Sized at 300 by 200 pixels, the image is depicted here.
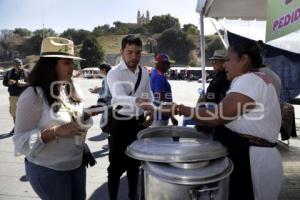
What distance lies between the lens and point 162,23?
125000mm

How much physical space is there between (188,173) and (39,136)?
92 cm

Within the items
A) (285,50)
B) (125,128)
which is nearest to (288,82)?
(285,50)

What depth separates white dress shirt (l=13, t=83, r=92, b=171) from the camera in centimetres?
217

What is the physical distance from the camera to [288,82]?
584 centimetres

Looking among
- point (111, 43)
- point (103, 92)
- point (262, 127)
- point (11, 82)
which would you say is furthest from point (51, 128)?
point (111, 43)

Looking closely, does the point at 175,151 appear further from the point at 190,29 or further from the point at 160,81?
the point at 190,29

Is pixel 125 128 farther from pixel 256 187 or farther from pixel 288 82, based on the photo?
pixel 288 82

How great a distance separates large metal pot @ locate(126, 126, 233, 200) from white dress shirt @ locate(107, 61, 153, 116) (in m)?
1.14

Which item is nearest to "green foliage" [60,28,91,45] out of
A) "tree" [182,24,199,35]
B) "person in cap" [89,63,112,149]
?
"tree" [182,24,199,35]

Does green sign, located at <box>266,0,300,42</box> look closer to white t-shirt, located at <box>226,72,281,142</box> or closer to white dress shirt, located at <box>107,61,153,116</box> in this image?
white t-shirt, located at <box>226,72,281,142</box>

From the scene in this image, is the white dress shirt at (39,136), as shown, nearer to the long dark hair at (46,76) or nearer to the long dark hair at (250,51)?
the long dark hair at (46,76)

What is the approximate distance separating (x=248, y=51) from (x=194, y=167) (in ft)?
2.91

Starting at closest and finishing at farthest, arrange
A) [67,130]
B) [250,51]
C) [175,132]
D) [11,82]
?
[67,130] < [250,51] < [175,132] < [11,82]

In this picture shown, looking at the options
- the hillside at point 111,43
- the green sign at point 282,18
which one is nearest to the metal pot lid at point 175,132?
the green sign at point 282,18
